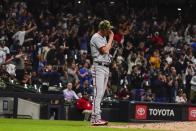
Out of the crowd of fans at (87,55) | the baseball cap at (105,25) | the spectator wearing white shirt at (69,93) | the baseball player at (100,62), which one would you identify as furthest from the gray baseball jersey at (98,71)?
the crowd of fans at (87,55)

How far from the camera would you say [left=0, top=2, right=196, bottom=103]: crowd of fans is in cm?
2356

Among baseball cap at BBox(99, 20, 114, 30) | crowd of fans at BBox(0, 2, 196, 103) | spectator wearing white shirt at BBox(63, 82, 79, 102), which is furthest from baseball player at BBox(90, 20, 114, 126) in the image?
crowd of fans at BBox(0, 2, 196, 103)

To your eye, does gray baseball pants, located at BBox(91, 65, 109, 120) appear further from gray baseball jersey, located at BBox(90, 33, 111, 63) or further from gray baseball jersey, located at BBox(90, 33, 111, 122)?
Answer: gray baseball jersey, located at BBox(90, 33, 111, 63)

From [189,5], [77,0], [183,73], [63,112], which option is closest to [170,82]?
[183,73]

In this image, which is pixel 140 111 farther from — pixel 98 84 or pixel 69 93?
pixel 98 84

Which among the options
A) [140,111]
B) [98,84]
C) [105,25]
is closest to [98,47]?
[105,25]

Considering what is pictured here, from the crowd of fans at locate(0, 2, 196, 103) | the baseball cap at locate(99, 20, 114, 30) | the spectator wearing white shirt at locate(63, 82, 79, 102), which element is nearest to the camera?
the baseball cap at locate(99, 20, 114, 30)

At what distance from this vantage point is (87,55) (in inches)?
1042

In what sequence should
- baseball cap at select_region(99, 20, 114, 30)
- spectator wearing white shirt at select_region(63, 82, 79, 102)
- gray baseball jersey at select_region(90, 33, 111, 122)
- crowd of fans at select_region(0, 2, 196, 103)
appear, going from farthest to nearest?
crowd of fans at select_region(0, 2, 196, 103) → spectator wearing white shirt at select_region(63, 82, 79, 102) → gray baseball jersey at select_region(90, 33, 111, 122) → baseball cap at select_region(99, 20, 114, 30)

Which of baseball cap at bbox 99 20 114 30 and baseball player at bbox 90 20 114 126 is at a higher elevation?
baseball cap at bbox 99 20 114 30

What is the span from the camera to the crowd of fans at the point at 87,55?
2356 cm

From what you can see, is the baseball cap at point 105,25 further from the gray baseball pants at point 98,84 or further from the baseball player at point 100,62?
the gray baseball pants at point 98,84

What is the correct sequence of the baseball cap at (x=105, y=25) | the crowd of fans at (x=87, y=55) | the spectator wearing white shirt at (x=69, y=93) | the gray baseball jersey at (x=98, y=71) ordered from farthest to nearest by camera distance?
the crowd of fans at (x=87, y=55) < the spectator wearing white shirt at (x=69, y=93) < the gray baseball jersey at (x=98, y=71) < the baseball cap at (x=105, y=25)

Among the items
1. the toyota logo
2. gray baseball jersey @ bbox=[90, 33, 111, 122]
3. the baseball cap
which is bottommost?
the toyota logo
